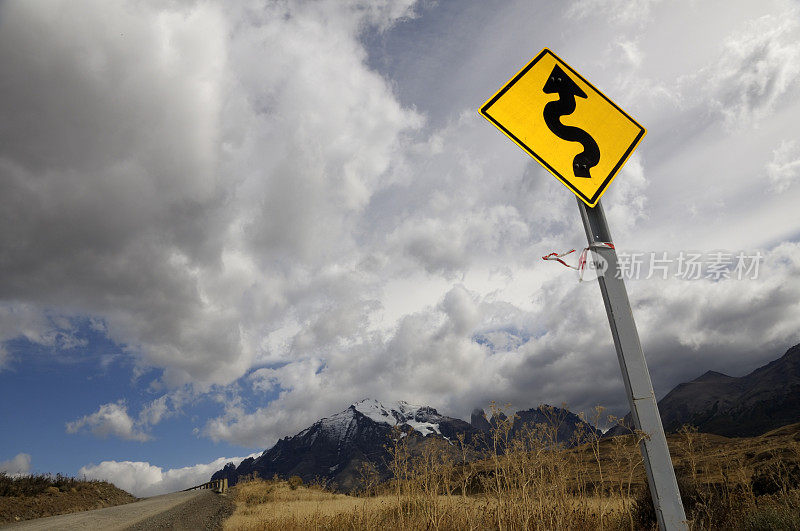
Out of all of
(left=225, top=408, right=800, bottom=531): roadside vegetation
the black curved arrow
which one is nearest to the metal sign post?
the black curved arrow

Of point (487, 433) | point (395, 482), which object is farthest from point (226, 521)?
point (487, 433)

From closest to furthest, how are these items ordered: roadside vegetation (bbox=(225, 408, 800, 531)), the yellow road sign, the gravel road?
the yellow road sign → roadside vegetation (bbox=(225, 408, 800, 531)) → the gravel road

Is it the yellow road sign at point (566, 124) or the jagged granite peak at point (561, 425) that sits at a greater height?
the yellow road sign at point (566, 124)

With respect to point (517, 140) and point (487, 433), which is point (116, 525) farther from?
point (517, 140)

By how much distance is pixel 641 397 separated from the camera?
2.31m

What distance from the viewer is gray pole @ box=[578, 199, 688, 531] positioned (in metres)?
2.21

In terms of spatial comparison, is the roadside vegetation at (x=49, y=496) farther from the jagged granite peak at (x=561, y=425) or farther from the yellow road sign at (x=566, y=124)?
the yellow road sign at (x=566, y=124)

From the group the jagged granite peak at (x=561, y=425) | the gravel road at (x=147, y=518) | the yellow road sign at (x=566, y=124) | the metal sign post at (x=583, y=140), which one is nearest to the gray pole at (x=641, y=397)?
the metal sign post at (x=583, y=140)

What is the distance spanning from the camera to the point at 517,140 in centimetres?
272

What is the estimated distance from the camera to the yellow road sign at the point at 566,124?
2.67 meters

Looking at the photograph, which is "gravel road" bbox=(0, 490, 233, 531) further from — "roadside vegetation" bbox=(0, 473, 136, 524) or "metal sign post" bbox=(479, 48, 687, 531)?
"metal sign post" bbox=(479, 48, 687, 531)

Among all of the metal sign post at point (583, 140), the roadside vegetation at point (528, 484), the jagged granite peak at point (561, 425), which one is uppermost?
the metal sign post at point (583, 140)

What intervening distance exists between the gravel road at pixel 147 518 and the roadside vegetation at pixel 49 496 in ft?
7.60

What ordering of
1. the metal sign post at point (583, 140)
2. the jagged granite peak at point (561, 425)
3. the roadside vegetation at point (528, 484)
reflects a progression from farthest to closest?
the jagged granite peak at point (561, 425) → the roadside vegetation at point (528, 484) → the metal sign post at point (583, 140)
